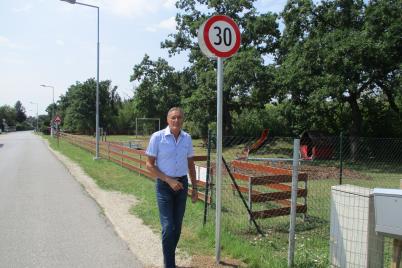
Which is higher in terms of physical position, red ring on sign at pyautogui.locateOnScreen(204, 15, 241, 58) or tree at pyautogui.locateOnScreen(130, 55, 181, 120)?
tree at pyautogui.locateOnScreen(130, 55, 181, 120)

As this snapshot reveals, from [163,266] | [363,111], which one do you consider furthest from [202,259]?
[363,111]

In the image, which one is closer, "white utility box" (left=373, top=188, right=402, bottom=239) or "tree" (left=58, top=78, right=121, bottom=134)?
"white utility box" (left=373, top=188, right=402, bottom=239)

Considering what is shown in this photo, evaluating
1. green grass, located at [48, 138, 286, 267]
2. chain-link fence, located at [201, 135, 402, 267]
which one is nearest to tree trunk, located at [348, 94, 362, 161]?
chain-link fence, located at [201, 135, 402, 267]

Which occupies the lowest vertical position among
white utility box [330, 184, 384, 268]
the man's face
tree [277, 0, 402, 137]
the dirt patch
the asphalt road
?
the asphalt road

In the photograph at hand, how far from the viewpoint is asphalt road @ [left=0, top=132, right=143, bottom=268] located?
20.1 feet

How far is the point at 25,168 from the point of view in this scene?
63.7 feet

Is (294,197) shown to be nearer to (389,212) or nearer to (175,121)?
(389,212)

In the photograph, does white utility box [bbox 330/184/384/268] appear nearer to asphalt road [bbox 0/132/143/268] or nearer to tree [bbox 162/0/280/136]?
asphalt road [bbox 0/132/143/268]

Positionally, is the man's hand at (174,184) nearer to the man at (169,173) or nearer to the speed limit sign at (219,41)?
the man at (169,173)

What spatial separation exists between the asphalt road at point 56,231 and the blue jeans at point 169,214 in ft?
2.22

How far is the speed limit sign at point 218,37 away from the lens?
5758 mm

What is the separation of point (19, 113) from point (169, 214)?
185090 millimetres

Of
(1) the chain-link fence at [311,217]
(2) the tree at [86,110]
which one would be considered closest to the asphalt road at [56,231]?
(1) the chain-link fence at [311,217]

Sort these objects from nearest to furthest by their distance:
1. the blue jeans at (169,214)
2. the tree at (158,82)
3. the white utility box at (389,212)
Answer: the white utility box at (389,212) < the blue jeans at (169,214) < the tree at (158,82)
